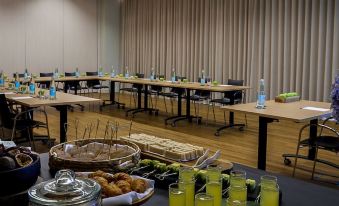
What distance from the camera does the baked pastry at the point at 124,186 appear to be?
1.41 meters

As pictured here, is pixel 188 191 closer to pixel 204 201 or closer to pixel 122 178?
pixel 204 201

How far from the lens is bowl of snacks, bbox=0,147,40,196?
1306 mm

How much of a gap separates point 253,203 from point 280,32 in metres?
7.42

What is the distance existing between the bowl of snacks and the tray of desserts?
64cm

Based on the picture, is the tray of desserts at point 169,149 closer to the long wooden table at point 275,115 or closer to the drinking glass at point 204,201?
the drinking glass at point 204,201

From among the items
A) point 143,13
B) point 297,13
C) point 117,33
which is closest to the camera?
point 297,13

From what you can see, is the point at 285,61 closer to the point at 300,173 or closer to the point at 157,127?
the point at 157,127

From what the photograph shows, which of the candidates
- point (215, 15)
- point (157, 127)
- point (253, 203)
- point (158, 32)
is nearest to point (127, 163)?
point (253, 203)

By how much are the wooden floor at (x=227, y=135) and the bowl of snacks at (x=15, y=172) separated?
242cm

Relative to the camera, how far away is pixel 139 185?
1.44 metres

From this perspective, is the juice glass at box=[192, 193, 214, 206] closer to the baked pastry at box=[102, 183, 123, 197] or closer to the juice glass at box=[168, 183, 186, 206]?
the juice glass at box=[168, 183, 186, 206]

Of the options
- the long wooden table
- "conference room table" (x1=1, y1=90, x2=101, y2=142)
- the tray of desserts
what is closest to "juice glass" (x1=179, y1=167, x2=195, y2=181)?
the tray of desserts

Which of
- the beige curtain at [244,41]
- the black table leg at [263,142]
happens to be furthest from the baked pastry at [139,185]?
the beige curtain at [244,41]

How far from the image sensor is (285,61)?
8.32m
